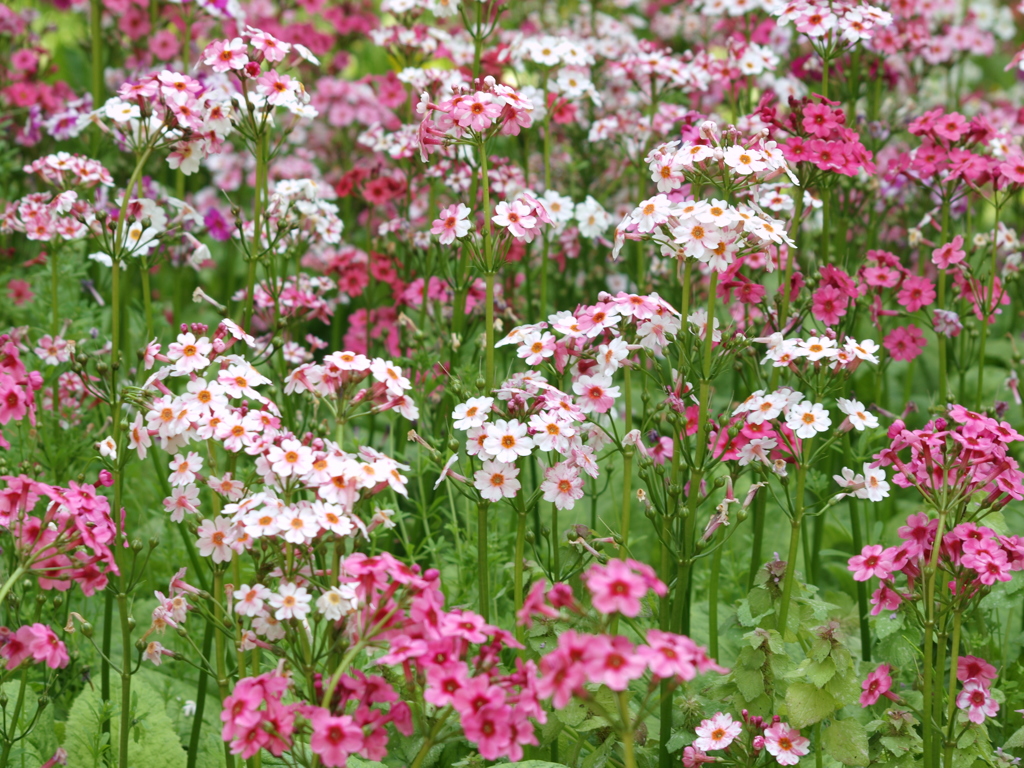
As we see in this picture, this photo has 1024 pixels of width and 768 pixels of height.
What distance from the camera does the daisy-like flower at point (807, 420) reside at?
312 cm

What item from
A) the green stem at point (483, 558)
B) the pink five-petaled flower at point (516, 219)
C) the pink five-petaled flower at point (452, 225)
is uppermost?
the pink five-petaled flower at point (516, 219)

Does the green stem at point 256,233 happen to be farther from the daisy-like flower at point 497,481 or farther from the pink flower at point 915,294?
the pink flower at point 915,294

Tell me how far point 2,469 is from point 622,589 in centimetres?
246

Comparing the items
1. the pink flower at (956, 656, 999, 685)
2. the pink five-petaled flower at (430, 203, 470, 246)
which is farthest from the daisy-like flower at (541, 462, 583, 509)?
the pink flower at (956, 656, 999, 685)

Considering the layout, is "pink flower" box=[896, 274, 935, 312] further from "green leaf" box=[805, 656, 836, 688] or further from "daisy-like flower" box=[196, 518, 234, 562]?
"daisy-like flower" box=[196, 518, 234, 562]

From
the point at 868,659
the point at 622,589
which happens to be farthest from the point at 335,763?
the point at 868,659

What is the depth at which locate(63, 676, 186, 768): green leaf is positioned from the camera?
3492 mm

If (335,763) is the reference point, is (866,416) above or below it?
above

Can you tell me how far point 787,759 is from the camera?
10.0 ft

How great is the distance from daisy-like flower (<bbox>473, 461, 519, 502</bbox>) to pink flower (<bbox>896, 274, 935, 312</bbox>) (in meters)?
2.08

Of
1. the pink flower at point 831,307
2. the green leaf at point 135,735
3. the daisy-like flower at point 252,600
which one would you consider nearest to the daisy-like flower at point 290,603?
the daisy-like flower at point 252,600

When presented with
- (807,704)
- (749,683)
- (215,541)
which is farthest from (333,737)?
(807,704)

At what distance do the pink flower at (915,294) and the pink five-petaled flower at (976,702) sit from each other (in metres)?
1.65

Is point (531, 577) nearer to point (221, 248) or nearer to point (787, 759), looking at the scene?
point (787, 759)
